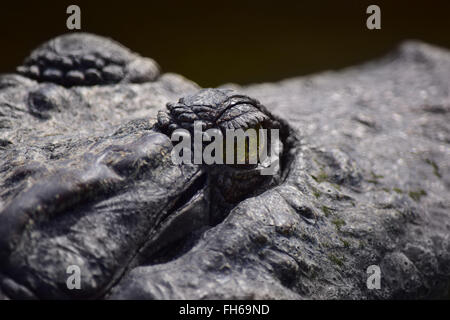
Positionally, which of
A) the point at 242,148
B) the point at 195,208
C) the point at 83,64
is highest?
the point at 83,64

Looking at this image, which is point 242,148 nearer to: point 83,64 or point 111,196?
point 111,196

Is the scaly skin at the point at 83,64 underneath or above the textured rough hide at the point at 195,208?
above

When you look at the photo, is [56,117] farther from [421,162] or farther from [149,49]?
[149,49]

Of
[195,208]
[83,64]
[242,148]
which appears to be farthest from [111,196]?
[83,64]

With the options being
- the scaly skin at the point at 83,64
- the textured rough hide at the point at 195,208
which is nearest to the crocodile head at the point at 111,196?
the textured rough hide at the point at 195,208

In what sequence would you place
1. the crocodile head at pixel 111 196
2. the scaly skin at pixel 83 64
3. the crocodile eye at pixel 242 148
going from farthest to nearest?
the scaly skin at pixel 83 64 < the crocodile eye at pixel 242 148 < the crocodile head at pixel 111 196

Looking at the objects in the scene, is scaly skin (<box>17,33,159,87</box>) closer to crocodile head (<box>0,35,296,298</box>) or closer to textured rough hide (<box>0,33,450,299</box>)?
textured rough hide (<box>0,33,450,299</box>)

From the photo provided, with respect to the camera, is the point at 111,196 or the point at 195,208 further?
the point at 195,208

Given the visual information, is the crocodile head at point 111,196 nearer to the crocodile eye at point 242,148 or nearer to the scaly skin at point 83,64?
the crocodile eye at point 242,148

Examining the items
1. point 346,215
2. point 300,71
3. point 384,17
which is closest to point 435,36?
point 384,17
